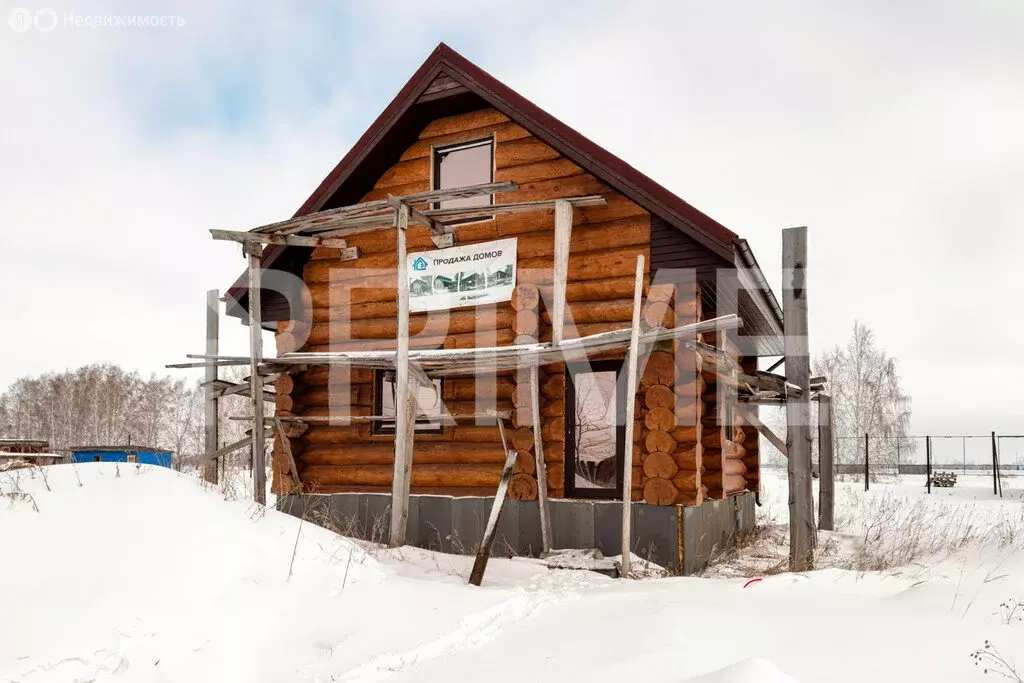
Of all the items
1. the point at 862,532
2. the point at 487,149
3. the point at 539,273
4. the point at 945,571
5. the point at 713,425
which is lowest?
the point at 862,532

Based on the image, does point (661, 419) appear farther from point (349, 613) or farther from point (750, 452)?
point (750, 452)

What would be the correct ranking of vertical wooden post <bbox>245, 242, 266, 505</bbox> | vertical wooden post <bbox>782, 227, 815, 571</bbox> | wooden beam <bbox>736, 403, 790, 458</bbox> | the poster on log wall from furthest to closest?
the poster on log wall, vertical wooden post <bbox>245, 242, 266, 505</bbox>, wooden beam <bbox>736, 403, 790, 458</bbox>, vertical wooden post <bbox>782, 227, 815, 571</bbox>

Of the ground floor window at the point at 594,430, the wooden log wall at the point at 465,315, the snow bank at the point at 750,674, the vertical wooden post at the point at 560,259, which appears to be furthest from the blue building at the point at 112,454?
the snow bank at the point at 750,674

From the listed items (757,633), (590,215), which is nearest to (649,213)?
(590,215)

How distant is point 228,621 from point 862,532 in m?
11.3

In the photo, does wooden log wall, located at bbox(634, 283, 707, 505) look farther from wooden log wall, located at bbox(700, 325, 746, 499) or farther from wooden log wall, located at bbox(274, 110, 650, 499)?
wooden log wall, located at bbox(700, 325, 746, 499)

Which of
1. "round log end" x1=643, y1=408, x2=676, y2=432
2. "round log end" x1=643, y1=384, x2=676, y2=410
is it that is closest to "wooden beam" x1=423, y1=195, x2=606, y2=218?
"round log end" x1=643, y1=384, x2=676, y2=410

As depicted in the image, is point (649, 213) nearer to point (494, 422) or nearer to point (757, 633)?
point (494, 422)

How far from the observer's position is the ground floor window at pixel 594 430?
31.7 ft

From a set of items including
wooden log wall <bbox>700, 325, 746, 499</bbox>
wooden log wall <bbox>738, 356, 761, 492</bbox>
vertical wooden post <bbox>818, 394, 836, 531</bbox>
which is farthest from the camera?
wooden log wall <bbox>738, 356, 761, 492</bbox>

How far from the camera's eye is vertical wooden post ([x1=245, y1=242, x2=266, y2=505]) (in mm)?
10359

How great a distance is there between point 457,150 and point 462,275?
2210 millimetres

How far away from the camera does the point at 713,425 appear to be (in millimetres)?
10273

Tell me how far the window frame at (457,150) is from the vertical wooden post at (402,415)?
6.06 feet
